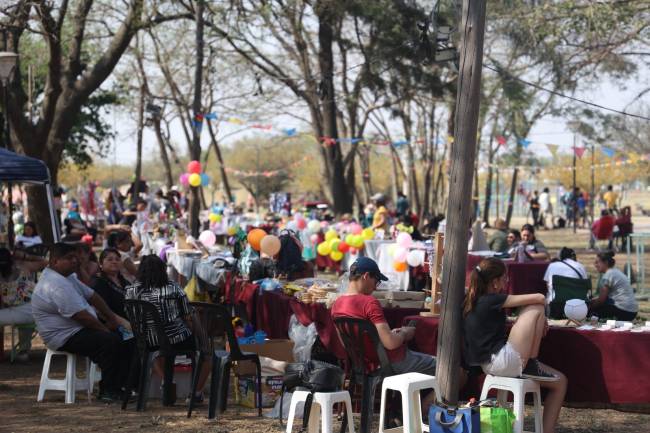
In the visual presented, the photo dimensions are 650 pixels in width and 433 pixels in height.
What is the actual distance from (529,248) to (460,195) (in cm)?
941

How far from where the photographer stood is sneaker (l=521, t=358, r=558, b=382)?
23.5 feet

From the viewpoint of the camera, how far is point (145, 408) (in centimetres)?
849

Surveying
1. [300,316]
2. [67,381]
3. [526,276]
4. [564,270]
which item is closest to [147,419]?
[67,381]

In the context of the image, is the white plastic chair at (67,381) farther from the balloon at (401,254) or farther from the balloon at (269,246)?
the balloon at (401,254)

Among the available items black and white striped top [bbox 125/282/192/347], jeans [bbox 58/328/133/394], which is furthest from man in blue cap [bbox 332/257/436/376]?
jeans [bbox 58/328/133/394]

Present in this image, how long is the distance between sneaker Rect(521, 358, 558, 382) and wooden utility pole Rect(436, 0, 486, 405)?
18.8 inches

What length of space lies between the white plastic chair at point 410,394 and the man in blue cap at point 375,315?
0.27 m

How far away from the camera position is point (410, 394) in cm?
675

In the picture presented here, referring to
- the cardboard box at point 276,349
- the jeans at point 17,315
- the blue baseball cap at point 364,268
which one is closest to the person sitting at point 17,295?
the jeans at point 17,315

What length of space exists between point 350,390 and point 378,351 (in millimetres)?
670

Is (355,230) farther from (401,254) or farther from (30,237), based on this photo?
(30,237)

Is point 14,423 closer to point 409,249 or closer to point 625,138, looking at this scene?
point 409,249

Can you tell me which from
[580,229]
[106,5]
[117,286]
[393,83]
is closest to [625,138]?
[580,229]

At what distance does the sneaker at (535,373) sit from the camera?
7168mm
